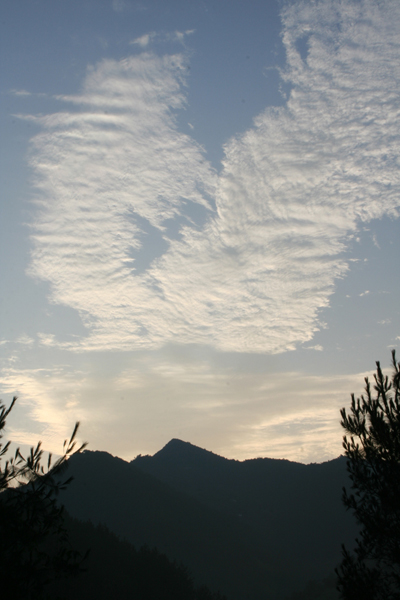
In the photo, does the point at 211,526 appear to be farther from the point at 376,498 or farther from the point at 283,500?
the point at 376,498

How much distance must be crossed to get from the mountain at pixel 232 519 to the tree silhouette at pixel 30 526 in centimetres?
10244

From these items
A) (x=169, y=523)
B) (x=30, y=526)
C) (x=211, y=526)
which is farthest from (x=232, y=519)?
(x=30, y=526)

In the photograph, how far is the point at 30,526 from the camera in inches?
333

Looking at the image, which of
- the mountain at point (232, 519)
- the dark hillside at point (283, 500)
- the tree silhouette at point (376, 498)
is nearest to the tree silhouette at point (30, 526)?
the tree silhouette at point (376, 498)

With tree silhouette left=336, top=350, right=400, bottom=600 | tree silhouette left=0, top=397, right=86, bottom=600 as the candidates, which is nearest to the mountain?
tree silhouette left=336, top=350, right=400, bottom=600

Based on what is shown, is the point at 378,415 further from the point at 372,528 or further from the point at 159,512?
the point at 159,512

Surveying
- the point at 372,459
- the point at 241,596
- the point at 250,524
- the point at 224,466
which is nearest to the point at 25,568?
the point at 372,459

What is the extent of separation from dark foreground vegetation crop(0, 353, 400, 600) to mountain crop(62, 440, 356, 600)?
39 centimetres

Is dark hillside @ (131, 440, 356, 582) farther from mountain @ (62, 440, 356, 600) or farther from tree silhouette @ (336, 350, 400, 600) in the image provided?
tree silhouette @ (336, 350, 400, 600)

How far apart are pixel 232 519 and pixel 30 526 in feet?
466

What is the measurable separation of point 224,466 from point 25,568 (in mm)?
201379

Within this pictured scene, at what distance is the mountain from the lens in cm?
10344

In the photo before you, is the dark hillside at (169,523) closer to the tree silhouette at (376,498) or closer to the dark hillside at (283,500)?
the dark hillside at (283,500)

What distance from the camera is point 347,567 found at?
11.4m
